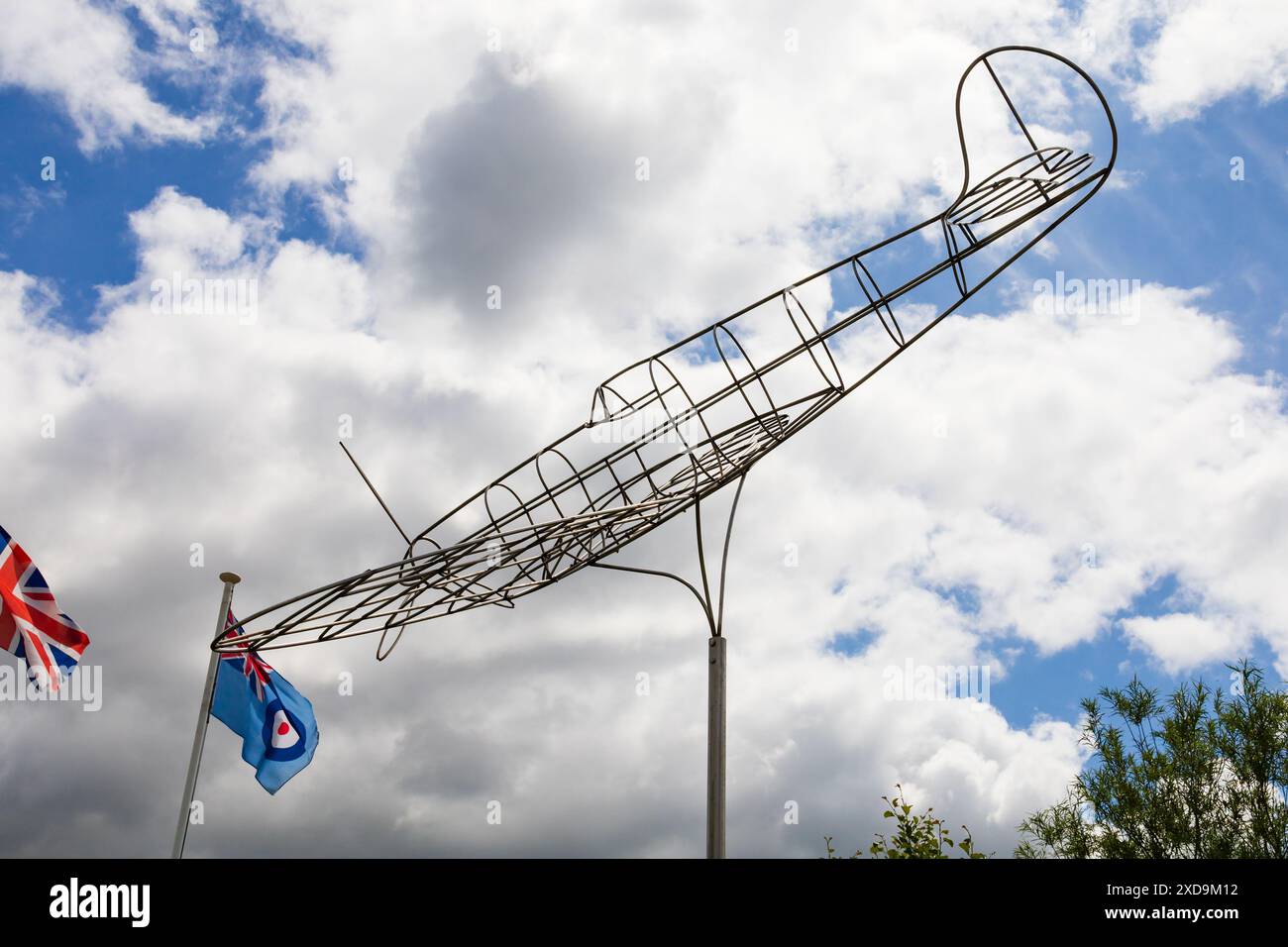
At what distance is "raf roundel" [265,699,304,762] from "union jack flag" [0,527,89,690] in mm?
2303

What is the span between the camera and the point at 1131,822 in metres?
12.6

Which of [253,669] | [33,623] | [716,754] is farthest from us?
[253,669]

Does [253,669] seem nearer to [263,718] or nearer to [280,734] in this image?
[263,718]

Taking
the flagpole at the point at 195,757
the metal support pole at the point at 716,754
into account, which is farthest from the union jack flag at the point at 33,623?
the metal support pole at the point at 716,754

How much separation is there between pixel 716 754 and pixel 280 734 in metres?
8.55

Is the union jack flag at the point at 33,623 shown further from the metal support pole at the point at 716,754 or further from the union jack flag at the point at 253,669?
the metal support pole at the point at 716,754

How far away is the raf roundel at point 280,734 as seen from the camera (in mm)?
12023

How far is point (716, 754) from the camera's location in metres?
5.04

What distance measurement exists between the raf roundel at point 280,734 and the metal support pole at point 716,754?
27.5 feet

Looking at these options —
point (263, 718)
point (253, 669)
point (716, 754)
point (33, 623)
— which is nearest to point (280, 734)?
point (263, 718)

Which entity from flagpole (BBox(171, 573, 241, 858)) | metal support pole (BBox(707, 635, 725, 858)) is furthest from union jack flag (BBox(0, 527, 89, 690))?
metal support pole (BBox(707, 635, 725, 858))

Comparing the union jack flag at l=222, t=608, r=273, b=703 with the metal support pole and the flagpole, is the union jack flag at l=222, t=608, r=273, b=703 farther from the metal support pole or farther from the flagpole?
the metal support pole
